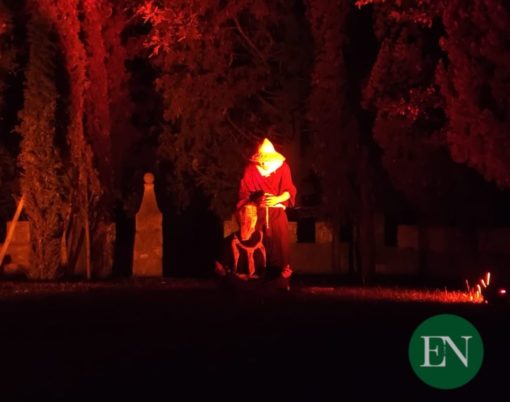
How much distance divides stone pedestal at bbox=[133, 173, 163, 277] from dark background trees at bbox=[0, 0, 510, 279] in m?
0.99

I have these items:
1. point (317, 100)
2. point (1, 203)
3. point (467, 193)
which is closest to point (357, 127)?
point (317, 100)

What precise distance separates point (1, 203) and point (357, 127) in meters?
10.6

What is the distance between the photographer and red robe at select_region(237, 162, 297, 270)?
58.1 ft

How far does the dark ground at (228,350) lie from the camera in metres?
9.80

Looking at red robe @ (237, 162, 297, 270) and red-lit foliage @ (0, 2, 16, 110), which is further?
red-lit foliage @ (0, 2, 16, 110)

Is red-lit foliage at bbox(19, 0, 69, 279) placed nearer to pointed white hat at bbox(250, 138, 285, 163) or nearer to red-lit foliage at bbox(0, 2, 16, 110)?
red-lit foliage at bbox(0, 2, 16, 110)

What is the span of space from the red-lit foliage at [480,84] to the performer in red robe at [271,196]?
3.76 meters

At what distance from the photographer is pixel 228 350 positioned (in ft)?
37.8

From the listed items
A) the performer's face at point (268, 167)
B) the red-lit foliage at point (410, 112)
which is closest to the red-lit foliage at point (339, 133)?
the red-lit foliage at point (410, 112)

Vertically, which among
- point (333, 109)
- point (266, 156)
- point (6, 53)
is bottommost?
point (266, 156)

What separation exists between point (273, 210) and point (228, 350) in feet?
21.2

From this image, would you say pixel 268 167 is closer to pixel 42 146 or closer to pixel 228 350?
pixel 228 350

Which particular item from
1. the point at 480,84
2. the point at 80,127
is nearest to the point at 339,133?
the point at 80,127

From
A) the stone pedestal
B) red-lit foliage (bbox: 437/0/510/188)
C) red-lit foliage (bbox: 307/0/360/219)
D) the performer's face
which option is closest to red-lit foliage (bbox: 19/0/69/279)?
the stone pedestal
